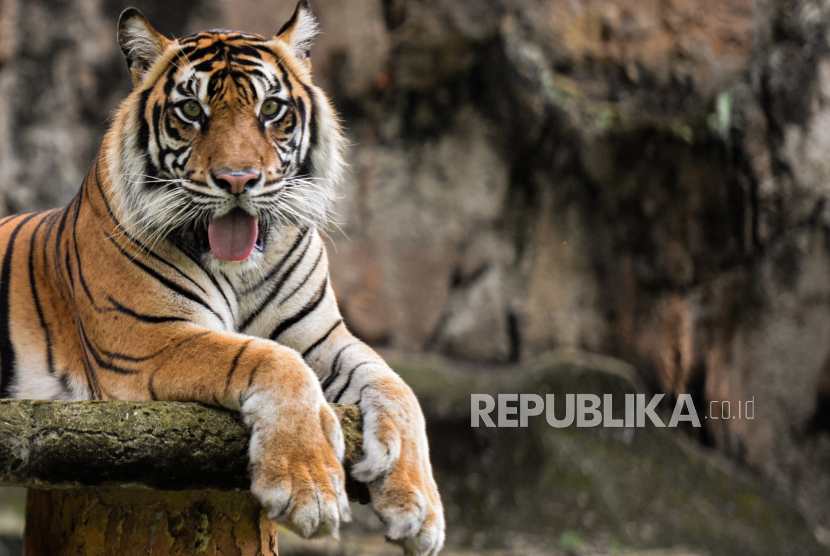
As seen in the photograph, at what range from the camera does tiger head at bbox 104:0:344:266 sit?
2.01 meters

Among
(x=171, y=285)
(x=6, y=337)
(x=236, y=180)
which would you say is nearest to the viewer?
(x=236, y=180)

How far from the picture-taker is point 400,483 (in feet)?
5.62

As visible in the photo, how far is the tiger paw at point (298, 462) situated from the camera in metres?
1.53

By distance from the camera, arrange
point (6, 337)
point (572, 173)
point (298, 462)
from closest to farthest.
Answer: point (298, 462) → point (6, 337) → point (572, 173)

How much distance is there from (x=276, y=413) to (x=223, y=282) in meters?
0.63

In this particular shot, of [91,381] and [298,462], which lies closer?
[298,462]

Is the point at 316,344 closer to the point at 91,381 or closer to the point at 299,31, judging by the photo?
the point at 91,381

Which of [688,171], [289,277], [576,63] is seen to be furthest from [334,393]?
[576,63]

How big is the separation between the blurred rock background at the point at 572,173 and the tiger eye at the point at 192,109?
407 cm

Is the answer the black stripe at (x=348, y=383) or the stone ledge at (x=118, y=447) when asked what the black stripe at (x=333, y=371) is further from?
the stone ledge at (x=118, y=447)

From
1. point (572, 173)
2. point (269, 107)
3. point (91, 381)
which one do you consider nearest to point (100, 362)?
point (91, 381)

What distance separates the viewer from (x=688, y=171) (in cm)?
557

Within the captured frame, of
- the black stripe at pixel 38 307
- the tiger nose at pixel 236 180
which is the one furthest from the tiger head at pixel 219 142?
the black stripe at pixel 38 307

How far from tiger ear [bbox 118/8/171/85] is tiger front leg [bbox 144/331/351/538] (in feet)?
2.69
